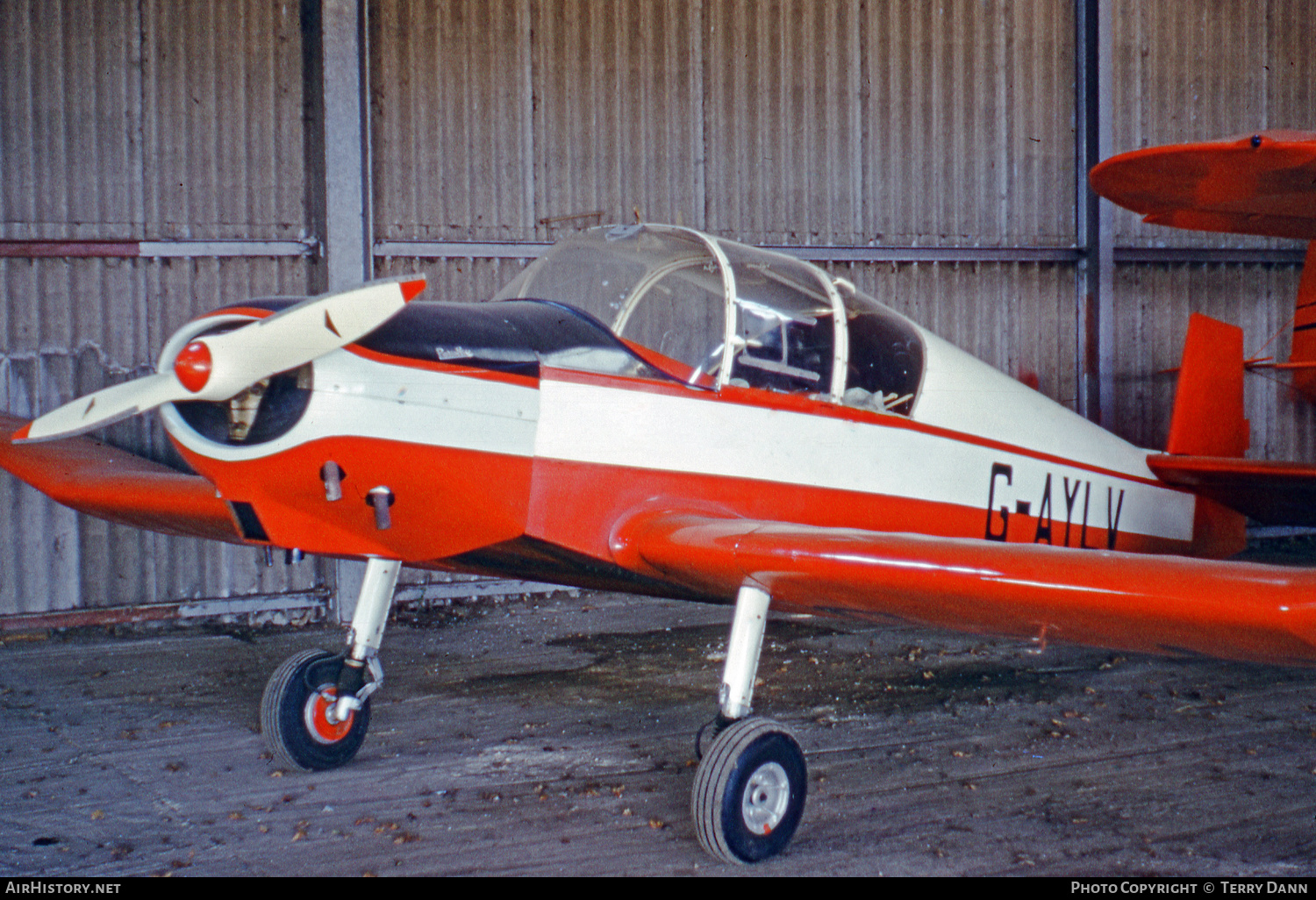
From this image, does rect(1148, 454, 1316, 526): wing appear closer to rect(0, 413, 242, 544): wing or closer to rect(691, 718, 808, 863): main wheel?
rect(691, 718, 808, 863): main wheel

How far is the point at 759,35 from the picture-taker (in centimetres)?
709

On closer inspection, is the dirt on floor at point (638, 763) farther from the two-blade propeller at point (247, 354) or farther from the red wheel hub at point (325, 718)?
the two-blade propeller at point (247, 354)

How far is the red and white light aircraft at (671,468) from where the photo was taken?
241 centimetres

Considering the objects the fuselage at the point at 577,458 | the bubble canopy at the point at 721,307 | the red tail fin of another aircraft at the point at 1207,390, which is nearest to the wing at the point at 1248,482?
the red tail fin of another aircraft at the point at 1207,390

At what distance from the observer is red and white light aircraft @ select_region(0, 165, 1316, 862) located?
2408 mm

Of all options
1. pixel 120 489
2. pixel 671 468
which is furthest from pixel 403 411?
pixel 120 489

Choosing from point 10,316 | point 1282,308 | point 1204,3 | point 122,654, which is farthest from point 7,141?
point 1282,308

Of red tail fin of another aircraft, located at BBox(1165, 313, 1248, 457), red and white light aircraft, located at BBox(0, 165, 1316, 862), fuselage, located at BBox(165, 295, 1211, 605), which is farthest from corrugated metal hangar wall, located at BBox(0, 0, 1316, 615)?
fuselage, located at BBox(165, 295, 1211, 605)

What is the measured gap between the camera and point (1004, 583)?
7.74 ft
